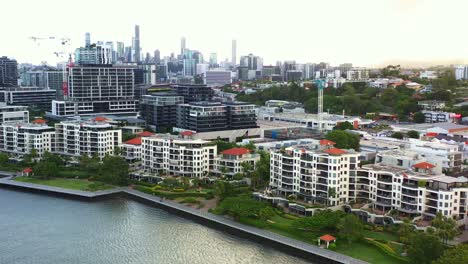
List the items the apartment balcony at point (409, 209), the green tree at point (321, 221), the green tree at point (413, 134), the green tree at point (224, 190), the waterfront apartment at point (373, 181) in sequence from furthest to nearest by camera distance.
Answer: the green tree at point (413, 134) → the green tree at point (224, 190) → the apartment balcony at point (409, 209) → the waterfront apartment at point (373, 181) → the green tree at point (321, 221)

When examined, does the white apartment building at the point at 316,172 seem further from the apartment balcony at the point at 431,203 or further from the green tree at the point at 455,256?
the green tree at the point at 455,256

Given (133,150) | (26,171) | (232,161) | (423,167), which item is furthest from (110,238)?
(423,167)

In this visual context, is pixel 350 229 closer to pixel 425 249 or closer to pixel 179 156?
pixel 425 249

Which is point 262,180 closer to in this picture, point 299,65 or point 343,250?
point 343,250

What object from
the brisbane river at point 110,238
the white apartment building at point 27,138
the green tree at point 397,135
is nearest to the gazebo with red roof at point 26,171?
the white apartment building at point 27,138

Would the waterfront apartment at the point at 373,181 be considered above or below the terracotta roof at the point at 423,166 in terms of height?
below

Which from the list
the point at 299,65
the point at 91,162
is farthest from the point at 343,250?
the point at 299,65
